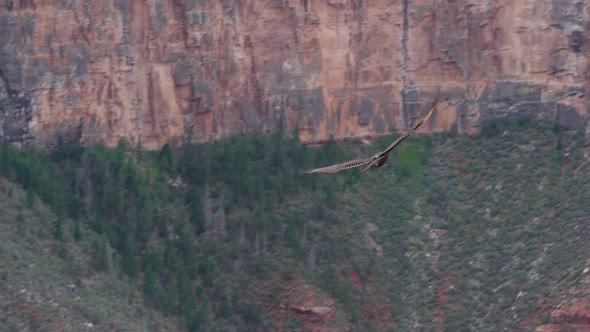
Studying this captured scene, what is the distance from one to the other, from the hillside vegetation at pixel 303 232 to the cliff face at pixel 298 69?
3.53 ft

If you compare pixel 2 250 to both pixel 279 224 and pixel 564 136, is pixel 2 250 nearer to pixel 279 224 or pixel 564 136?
pixel 279 224

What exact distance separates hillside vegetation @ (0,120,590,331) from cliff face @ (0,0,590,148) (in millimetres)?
1077

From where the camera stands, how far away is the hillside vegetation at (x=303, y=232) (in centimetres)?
9644

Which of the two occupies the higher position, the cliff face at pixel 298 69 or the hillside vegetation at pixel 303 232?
the cliff face at pixel 298 69

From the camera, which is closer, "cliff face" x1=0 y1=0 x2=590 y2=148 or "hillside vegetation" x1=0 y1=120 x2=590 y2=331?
"hillside vegetation" x1=0 y1=120 x2=590 y2=331

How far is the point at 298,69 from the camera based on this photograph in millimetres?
103938

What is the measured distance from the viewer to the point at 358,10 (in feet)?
341

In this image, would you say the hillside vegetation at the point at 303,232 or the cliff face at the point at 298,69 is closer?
the hillside vegetation at the point at 303,232

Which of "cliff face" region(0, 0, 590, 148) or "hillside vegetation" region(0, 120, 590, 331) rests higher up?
"cliff face" region(0, 0, 590, 148)

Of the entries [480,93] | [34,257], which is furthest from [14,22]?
[480,93]

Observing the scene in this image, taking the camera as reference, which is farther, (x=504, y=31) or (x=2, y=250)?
(x=504, y=31)

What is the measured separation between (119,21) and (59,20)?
2.37m

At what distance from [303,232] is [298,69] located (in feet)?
23.3

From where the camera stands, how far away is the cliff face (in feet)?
334
